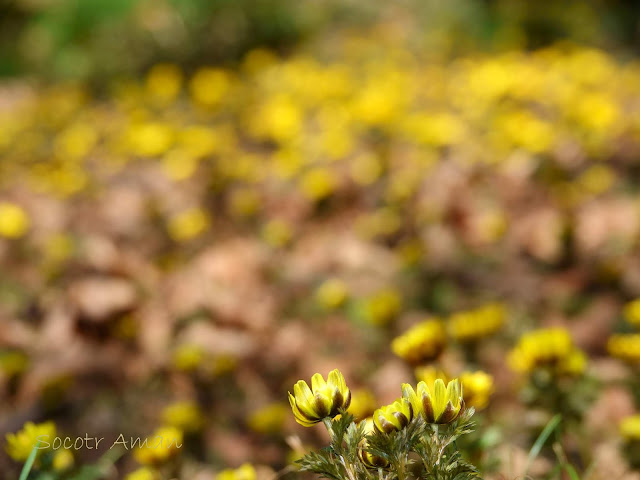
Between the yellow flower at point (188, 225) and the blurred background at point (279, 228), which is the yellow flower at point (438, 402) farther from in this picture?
the yellow flower at point (188, 225)

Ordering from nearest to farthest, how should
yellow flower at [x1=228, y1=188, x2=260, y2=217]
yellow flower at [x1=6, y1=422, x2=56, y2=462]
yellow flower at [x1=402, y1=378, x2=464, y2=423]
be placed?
yellow flower at [x1=402, y1=378, x2=464, y2=423]
yellow flower at [x1=6, y1=422, x2=56, y2=462]
yellow flower at [x1=228, y1=188, x2=260, y2=217]

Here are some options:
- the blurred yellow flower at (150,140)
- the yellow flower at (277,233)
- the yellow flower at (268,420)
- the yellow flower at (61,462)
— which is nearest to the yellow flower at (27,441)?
the yellow flower at (61,462)

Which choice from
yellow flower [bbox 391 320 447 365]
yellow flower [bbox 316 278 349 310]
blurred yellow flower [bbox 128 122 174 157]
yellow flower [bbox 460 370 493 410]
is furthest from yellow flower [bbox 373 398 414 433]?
blurred yellow flower [bbox 128 122 174 157]

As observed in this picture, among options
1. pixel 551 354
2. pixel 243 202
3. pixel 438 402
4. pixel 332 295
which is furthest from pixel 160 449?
pixel 243 202

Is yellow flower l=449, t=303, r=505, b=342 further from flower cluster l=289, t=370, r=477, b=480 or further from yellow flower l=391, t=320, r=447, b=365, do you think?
flower cluster l=289, t=370, r=477, b=480

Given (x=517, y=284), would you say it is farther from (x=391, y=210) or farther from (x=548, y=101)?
(x=548, y=101)

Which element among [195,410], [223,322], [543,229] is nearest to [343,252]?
[223,322]

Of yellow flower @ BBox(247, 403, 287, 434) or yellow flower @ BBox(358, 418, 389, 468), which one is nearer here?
yellow flower @ BBox(358, 418, 389, 468)
